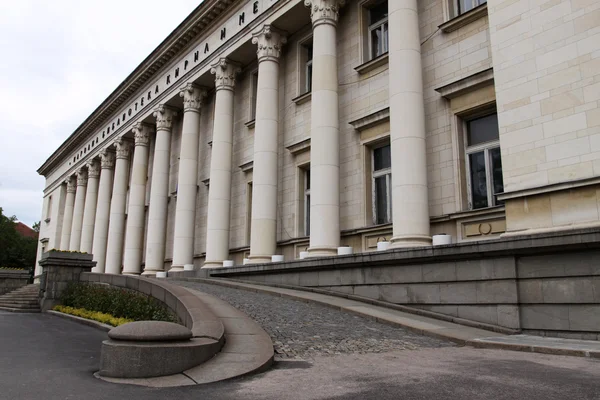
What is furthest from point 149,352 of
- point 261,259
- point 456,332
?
point 261,259

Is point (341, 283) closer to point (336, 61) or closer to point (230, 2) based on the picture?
point (336, 61)

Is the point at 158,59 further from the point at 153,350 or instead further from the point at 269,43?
the point at 153,350

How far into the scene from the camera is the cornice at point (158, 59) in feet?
86.8

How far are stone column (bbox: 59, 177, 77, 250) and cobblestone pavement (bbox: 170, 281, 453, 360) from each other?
1517 inches

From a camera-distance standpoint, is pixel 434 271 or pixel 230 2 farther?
pixel 230 2

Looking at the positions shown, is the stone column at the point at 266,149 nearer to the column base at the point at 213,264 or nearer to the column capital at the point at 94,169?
the column base at the point at 213,264

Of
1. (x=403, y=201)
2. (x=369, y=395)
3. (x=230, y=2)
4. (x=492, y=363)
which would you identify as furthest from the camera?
(x=230, y=2)

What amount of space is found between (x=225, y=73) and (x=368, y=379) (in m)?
22.0

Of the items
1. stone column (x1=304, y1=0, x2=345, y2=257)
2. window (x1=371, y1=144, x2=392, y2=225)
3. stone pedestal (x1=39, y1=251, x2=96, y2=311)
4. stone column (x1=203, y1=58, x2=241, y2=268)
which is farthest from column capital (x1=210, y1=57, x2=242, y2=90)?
stone pedestal (x1=39, y1=251, x2=96, y2=311)

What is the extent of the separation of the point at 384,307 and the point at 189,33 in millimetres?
20863

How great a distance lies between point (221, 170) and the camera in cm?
2481

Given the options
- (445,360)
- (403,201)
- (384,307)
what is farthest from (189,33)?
(445,360)

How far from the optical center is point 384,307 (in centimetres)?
1404

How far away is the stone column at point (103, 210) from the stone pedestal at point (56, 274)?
54.3 ft
